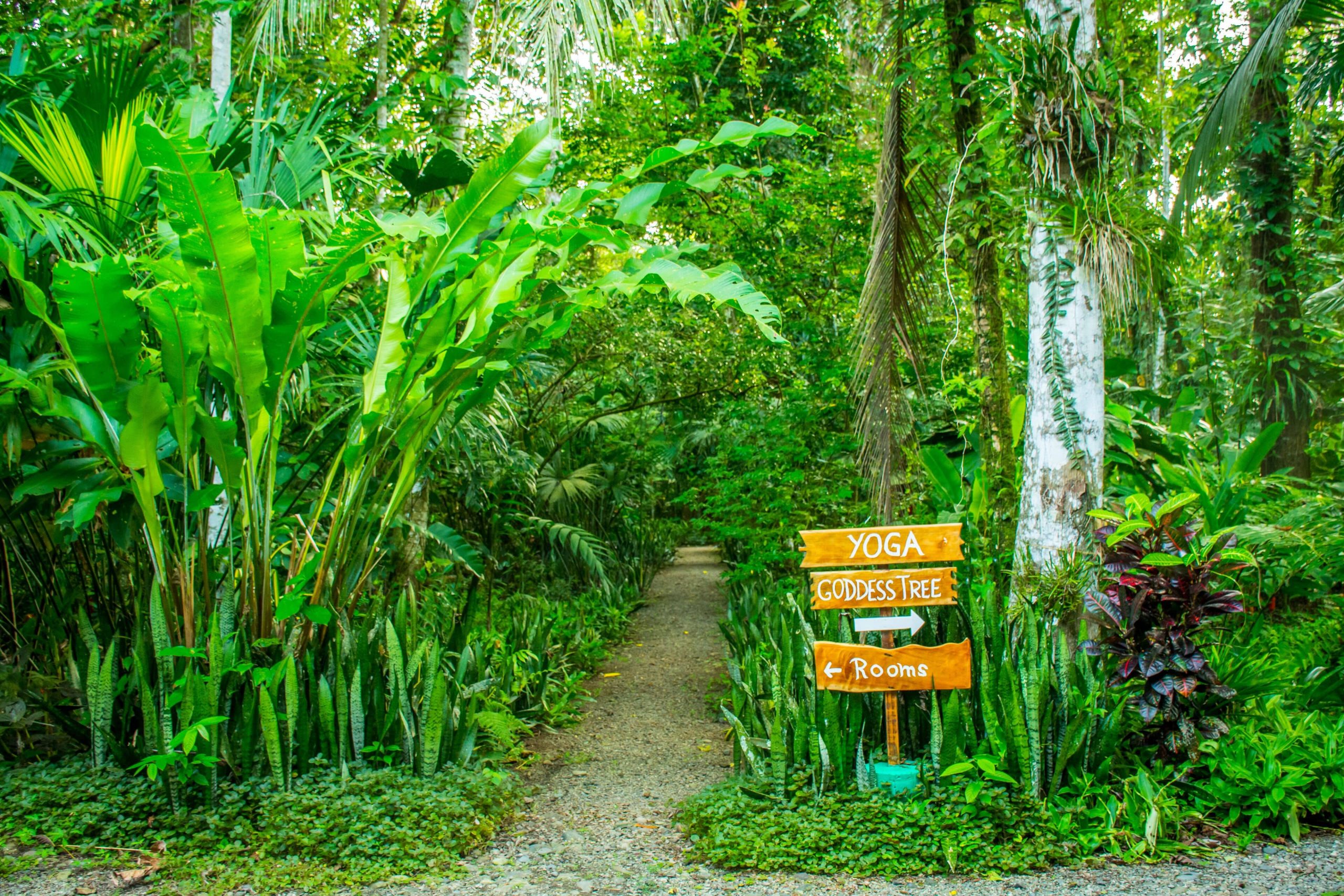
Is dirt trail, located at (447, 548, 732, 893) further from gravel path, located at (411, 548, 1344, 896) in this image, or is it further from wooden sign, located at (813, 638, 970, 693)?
wooden sign, located at (813, 638, 970, 693)

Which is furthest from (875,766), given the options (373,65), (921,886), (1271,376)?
(373,65)

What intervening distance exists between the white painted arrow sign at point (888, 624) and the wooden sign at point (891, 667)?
78mm

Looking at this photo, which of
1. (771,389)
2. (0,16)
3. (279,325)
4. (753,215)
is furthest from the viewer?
(771,389)

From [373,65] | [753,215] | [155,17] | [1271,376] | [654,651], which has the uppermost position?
[373,65]

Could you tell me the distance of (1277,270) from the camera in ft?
24.2

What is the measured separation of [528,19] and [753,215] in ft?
8.10

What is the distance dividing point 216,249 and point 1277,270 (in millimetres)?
8288

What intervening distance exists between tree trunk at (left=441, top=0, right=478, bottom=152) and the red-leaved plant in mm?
5081

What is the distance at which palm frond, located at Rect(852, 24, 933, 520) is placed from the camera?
4973 mm

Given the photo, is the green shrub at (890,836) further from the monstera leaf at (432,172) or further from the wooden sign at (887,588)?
the monstera leaf at (432,172)

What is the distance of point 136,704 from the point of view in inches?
146

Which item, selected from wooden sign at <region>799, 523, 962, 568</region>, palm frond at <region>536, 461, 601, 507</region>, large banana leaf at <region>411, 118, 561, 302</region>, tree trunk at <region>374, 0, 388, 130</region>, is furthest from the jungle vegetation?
palm frond at <region>536, 461, 601, 507</region>

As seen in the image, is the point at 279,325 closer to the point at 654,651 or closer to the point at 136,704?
the point at 136,704

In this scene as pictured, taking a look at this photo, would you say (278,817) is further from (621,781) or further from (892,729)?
(892,729)
